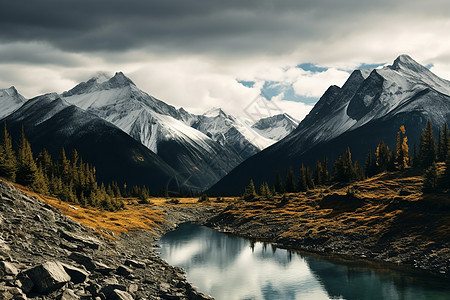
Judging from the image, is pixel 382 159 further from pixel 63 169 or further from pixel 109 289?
pixel 109 289

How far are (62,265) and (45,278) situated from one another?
573 centimetres

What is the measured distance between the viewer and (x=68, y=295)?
40.4 meters

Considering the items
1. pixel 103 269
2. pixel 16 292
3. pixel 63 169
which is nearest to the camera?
pixel 16 292

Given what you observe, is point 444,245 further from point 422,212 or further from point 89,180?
point 89,180

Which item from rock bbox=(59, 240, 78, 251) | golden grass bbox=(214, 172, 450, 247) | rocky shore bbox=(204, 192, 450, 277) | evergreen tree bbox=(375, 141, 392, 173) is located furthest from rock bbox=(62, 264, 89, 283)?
evergreen tree bbox=(375, 141, 392, 173)

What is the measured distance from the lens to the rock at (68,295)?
39725mm

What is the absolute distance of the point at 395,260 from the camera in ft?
278

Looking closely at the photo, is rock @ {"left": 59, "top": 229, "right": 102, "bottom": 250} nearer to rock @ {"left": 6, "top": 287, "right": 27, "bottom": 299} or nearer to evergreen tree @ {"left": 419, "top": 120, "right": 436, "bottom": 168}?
rock @ {"left": 6, "top": 287, "right": 27, "bottom": 299}

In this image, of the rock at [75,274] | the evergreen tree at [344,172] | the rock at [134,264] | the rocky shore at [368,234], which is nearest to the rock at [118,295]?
the rock at [75,274]

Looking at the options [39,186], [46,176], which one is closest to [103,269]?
[39,186]

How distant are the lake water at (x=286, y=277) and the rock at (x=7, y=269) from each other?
31.6 meters

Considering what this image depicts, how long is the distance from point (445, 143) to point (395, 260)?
3560 inches

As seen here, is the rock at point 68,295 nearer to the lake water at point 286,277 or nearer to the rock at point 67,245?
the rock at point 67,245

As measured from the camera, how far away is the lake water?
65.1 m
